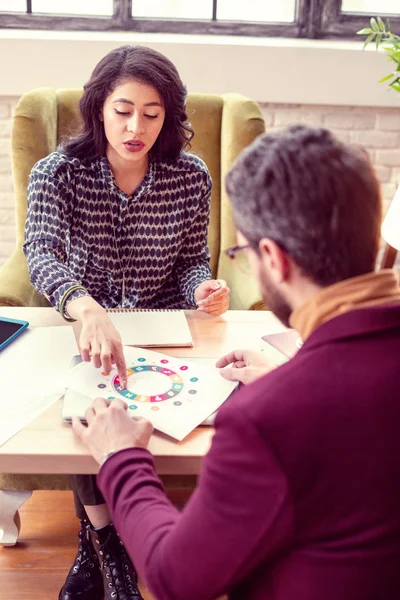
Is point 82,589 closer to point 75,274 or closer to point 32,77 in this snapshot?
point 75,274

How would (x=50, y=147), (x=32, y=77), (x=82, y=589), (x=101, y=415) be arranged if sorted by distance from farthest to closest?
(x=32, y=77), (x=50, y=147), (x=82, y=589), (x=101, y=415)

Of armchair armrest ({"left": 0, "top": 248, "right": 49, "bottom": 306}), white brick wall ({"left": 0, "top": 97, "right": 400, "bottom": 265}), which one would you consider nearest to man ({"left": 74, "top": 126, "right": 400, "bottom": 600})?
armchair armrest ({"left": 0, "top": 248, "right": 49, "bottom": 306})

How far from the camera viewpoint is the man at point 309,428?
0.73 meters

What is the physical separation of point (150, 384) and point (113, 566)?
1.86 ft

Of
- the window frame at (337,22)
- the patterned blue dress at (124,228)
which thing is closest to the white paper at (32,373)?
the patterned blue dress at (124,228)

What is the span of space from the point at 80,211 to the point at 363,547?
1.24 metres

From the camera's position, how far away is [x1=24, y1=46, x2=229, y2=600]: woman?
62.4 inches

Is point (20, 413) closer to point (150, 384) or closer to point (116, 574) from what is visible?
point (150, 384)

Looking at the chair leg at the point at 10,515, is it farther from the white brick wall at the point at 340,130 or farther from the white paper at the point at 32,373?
the white brick wall at the point at 340,130

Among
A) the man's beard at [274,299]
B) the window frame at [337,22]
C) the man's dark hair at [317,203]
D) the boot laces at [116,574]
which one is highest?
the window frame at [337,22]

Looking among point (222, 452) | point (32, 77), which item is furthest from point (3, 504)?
point (32, 77)

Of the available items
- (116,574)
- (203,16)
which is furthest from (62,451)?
(203,16)

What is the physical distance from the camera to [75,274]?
71.6 inches

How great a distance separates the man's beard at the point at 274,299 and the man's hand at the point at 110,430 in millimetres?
290
